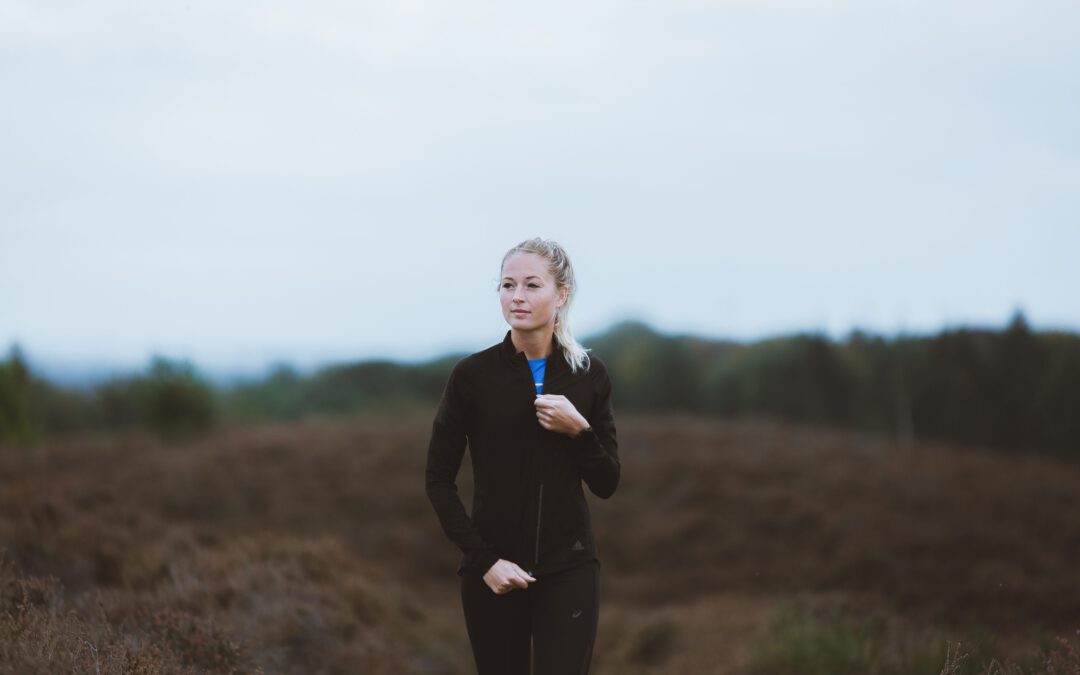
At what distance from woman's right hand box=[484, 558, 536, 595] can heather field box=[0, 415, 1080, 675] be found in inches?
65.6

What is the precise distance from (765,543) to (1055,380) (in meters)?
9.89

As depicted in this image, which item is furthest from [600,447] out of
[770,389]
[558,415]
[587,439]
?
[770,389]

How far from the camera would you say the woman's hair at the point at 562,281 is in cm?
368

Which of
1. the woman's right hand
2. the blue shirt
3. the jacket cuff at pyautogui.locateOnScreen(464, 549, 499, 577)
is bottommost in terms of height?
the woman's right hand

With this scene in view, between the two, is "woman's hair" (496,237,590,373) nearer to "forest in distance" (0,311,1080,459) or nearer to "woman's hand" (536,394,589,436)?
"woman's hand" (536,394,589,436)

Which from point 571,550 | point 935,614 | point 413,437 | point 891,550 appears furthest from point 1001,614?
point 413,437

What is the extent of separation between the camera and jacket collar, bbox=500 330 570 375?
3.69m

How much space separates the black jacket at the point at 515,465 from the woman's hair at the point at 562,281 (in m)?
0.14

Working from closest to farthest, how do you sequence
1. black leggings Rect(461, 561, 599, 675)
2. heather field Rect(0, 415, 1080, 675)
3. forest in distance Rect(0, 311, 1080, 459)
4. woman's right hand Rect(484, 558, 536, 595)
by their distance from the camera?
1. woman's right hand Rect(484, 558, 536, 595)
2. black leggings Rect(461, 561, 599, 675)
3. heather field Rect(0, 415, 1080, 675)
4. forest in distance Rect(0, 311, 1080, 459)

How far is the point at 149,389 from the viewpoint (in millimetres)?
24578

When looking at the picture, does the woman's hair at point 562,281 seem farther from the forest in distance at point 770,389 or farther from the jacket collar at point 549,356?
the forest in distance at point 770,389

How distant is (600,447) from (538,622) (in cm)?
71

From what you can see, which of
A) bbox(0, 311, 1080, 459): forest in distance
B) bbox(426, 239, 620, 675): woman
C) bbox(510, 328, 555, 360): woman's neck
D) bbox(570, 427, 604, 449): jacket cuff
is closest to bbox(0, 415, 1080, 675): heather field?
bbox(0, 311, 1080, 459): forest in distance

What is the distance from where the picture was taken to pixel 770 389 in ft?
86.7
